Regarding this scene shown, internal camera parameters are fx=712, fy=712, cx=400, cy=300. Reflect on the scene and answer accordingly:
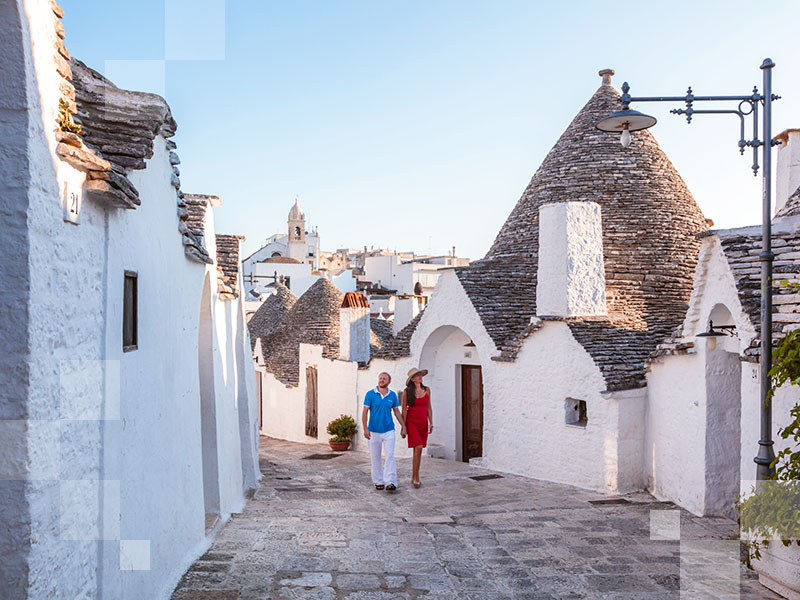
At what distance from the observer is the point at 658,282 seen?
12.9m

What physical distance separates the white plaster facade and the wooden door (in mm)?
14143

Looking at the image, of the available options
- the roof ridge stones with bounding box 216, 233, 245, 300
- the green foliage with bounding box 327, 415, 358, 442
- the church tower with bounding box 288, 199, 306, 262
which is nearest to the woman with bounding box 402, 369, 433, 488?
the roof ridge stones with bounding box 216, 233, 245, 300

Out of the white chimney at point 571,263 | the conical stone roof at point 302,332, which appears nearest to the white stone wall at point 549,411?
the white chimney at point 571,263

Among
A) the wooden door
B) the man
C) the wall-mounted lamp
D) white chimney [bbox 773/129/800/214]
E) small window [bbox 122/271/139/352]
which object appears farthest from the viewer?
the wooden door

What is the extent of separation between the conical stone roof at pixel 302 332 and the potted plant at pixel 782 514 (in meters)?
14.4

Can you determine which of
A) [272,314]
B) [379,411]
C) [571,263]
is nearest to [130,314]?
[379,411]

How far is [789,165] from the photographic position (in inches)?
452

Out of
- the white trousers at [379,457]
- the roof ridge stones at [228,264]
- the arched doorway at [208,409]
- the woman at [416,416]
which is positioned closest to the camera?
the arched doorway at [208,409]

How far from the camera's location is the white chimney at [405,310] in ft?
78.0

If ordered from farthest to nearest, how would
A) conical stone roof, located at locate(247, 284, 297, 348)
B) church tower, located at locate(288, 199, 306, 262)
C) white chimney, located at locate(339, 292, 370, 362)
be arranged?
church tower, located at locate(288, 199, 306, 262) < conical stone roof, located at locate(247, 284, 297, 348) < white chimney, located at locate(339, 292, 370, 362)

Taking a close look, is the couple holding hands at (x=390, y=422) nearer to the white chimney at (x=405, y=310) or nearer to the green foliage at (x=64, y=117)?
the green foliage at (x=64, y=117)

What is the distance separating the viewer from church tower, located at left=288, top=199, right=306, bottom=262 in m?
63.6

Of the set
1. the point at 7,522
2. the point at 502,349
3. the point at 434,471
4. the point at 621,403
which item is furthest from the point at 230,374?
the point at 7,522

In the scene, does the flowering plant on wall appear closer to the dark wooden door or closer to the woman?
the woman
